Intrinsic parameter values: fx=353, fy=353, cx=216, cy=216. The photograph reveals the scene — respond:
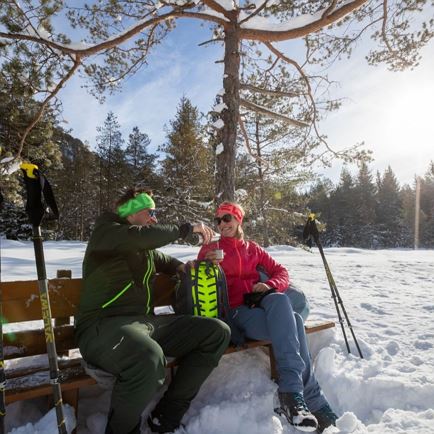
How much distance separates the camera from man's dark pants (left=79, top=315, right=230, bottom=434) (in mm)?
2244

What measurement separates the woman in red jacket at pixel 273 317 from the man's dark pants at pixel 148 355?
511 millimetres

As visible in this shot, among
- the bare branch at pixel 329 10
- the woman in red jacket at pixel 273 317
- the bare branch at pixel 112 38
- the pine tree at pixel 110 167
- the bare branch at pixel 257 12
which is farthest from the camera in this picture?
the pine tree at pixel 110 167

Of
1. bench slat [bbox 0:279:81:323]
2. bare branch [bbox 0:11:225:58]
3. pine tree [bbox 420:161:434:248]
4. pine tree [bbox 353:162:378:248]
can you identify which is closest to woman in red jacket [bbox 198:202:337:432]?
bench slat [bbox 0:279:81:323]

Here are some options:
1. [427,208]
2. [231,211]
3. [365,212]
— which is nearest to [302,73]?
[231,211]

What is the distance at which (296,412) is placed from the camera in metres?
2.57

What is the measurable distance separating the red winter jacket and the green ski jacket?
78cm

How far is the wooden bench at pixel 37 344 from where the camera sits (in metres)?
2.37

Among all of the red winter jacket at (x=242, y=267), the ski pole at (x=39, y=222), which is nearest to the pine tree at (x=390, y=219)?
the red winter jacket at (x=242, y=267)

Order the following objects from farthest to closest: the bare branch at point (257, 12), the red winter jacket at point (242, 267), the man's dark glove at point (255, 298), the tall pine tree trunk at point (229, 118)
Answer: the tall pine tree trunk at point (229, 118) < the bare branch at point (257, 12) < the red winter jacket at point (242, 267) < the man's dark glove at point (255, 298)

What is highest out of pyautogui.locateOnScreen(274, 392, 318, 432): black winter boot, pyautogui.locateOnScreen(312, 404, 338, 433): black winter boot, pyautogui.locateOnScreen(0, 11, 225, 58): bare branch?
pyautogui.locateOnScreen(0, 11, 225, 58): bare branch

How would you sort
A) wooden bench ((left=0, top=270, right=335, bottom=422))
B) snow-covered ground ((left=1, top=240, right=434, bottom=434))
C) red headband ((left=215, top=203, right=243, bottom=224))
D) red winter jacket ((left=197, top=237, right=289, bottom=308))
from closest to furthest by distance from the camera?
wooden bench ((left=0, top=270, right=335, bottom=422)) < snow-covered ground ((left=1, top=240, right=434, bottom=434)) < red winter jacket ((left=197, top=237, right=289, bottom=308)) < red headband ((left=215, top=203, right=243, bottom=224))

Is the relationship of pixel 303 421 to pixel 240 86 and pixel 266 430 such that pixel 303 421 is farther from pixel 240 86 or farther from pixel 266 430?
pixel 240 86

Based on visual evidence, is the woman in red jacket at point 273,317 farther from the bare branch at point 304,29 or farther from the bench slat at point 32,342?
the bare branch at point 304,29

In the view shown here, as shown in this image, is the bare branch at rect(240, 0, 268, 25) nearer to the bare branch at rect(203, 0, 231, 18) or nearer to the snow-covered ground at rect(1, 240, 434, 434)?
the bare branch at rect(203, 0, 231, 18)
